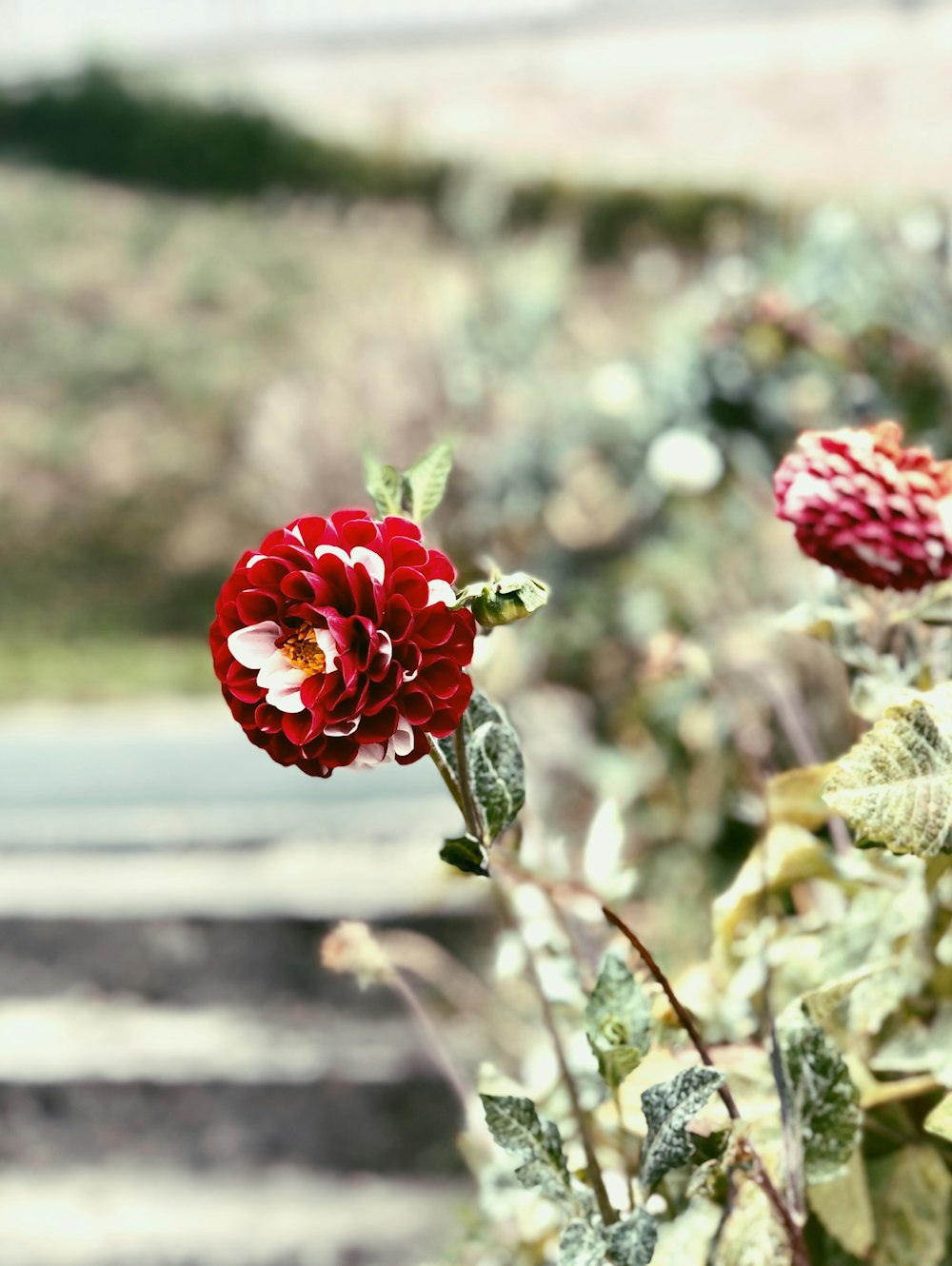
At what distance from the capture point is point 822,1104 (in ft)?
1.15

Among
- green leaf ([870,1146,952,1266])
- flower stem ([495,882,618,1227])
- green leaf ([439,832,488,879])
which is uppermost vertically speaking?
green leaf ([439,832,488,879])

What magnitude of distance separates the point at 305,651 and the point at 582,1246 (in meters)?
0.18

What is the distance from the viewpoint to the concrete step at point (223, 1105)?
1324mm

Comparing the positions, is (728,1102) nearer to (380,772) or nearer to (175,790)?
(380,772)

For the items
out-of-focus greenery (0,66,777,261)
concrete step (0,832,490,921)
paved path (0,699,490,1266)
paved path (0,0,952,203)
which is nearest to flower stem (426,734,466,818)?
paved path (0,699,490,1266)

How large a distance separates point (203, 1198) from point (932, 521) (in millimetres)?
1209

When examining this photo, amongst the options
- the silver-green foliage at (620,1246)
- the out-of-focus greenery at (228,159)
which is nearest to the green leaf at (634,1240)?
the silver-green foliage at (620,1246)

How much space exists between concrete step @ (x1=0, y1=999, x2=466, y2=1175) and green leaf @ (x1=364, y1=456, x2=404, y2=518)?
3.63 feet

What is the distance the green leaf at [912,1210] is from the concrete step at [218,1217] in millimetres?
871

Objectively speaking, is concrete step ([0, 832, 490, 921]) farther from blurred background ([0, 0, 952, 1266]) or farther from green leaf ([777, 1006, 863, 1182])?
green leaf ([777, 1006, 863, 1182])

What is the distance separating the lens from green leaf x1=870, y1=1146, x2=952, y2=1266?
419 mm

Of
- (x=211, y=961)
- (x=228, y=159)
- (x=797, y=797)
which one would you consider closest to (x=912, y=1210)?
(x=797, y=797)

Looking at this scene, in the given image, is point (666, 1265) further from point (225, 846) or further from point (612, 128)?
point (612, 128)

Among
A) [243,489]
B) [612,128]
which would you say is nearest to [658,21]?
[612,128]
